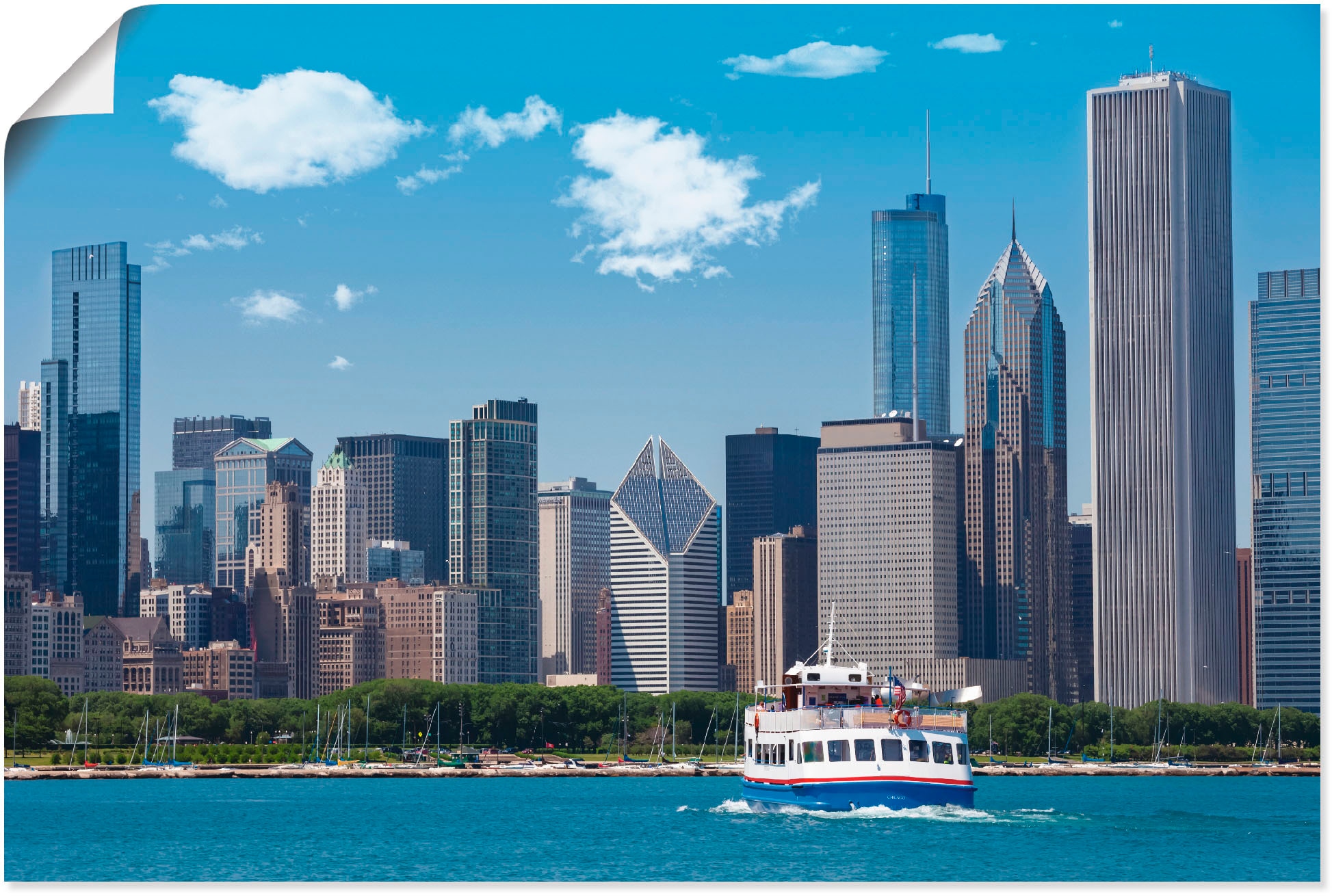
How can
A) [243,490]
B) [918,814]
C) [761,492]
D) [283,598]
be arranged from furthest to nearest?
[243,490]
[761,492]
[283,598]
[918,814]

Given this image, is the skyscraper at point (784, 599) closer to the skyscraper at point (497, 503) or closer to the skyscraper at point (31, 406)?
the skyscraper at point (497, 503)

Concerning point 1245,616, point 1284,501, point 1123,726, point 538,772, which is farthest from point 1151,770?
point 1245,616

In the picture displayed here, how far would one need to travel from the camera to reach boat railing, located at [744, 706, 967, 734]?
110 feet

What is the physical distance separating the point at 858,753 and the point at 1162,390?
8347cm

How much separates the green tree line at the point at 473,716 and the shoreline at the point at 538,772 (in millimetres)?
7847

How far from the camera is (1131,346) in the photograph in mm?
113875

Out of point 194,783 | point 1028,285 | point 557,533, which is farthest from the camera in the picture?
point 557,533

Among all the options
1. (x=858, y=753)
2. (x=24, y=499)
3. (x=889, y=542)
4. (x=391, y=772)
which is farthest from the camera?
(x=889, y=542)

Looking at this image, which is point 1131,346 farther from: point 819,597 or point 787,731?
point 787,731

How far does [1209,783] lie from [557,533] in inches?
4883

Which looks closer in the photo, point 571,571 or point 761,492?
point 761,492

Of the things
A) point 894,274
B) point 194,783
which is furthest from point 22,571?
point 894,274

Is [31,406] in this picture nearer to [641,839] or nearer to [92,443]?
[92,443]

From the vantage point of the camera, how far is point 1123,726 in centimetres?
9956
